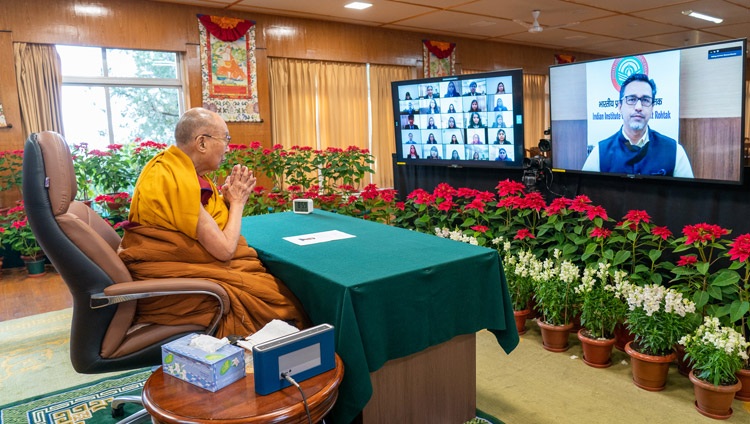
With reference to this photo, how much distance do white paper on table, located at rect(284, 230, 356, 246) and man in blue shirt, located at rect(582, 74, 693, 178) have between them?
179cm

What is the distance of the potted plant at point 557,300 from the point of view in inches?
116

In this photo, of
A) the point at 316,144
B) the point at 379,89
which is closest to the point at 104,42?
the point at 316,144

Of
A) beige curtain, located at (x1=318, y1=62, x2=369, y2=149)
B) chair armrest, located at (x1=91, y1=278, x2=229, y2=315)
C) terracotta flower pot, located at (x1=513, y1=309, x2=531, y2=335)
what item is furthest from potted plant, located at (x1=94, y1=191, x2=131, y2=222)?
terracotta flower pot, located at (x1=513, y1=309, x2=531, y2=335)

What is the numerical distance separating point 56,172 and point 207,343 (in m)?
0.78

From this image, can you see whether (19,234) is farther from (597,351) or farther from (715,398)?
(715,398)

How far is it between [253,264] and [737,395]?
2160 millimetres

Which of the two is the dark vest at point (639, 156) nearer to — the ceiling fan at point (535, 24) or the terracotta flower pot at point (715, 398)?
the terracotta flower pot at point (715, 398)

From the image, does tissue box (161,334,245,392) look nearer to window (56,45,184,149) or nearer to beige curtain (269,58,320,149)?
window (56,45,184,149)

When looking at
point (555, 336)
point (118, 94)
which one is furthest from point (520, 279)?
point (118, 94)

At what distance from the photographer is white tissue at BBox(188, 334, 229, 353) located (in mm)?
1539

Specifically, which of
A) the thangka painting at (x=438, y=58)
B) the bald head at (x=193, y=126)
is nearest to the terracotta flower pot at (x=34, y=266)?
the bald head at (x=193, y=126)

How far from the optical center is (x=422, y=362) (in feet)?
6.44

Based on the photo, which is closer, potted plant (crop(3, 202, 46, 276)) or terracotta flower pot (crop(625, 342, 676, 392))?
terracotta flower pot (crop(625, 342, 676, 392))

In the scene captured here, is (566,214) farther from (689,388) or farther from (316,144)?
(316,144)
